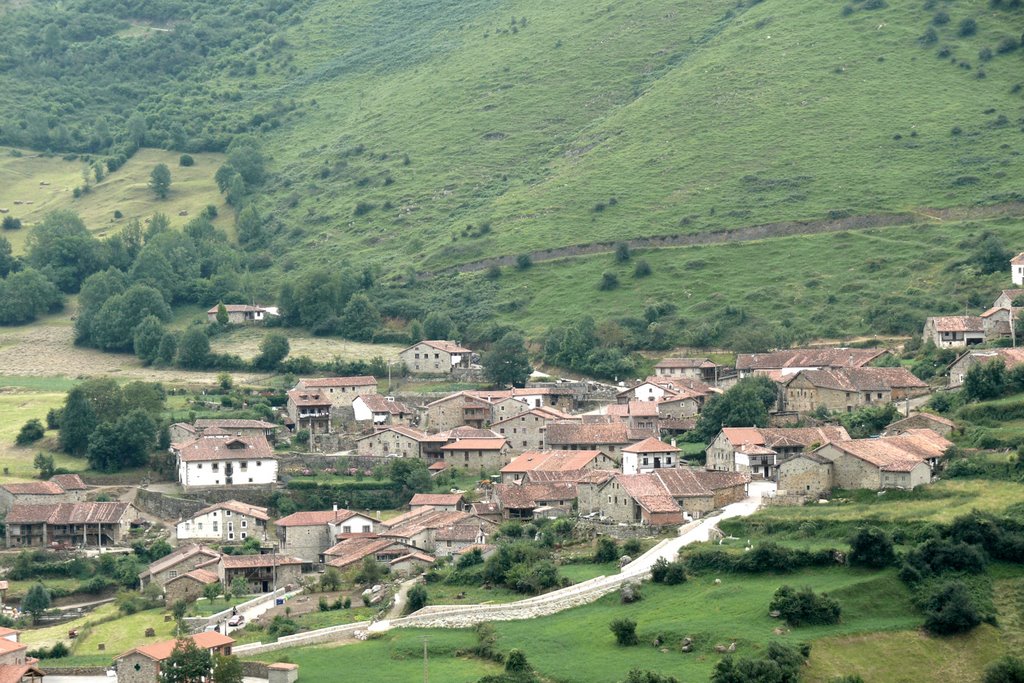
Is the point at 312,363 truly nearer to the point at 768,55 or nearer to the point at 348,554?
the point at 348,554

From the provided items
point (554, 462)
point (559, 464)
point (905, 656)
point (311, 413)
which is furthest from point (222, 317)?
point (905, 656)

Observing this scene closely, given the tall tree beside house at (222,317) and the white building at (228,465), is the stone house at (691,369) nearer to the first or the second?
the white building at (228,465)

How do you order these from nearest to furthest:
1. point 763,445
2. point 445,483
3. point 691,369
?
point 763,445 < point 445,483 < point 691,369

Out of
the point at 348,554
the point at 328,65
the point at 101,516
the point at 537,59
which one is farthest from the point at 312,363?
the point at 328,65

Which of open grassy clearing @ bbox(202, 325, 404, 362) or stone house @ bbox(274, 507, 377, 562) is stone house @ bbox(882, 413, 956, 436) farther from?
open grassy clearing @ bbox(202, 325, 404, 362)

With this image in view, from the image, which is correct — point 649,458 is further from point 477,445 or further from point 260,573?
point 260,573

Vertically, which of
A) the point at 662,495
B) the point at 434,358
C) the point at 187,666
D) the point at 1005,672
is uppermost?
the point at 434,358
